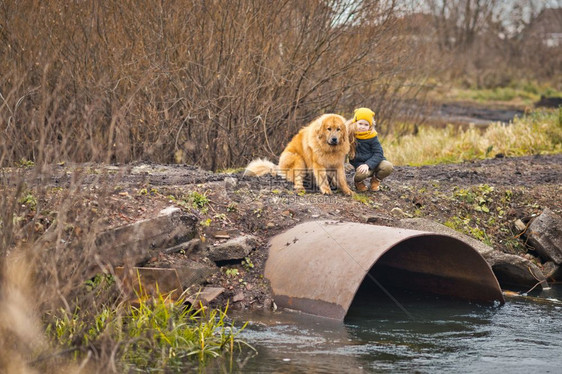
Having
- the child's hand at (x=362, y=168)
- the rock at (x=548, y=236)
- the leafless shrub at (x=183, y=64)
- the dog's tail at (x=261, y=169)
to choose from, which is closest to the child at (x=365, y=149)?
the child's hand at (x=362, y=168)

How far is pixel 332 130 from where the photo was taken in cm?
A: 822

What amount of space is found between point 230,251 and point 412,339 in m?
2.00

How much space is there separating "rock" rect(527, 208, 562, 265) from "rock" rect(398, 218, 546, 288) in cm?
47

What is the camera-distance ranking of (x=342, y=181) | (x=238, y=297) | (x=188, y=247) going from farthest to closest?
(x=342, y=181), (x=188, y=247), (x=238, y=297)

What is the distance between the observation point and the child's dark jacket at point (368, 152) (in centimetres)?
850

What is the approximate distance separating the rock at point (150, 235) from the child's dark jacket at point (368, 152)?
7.52 feet

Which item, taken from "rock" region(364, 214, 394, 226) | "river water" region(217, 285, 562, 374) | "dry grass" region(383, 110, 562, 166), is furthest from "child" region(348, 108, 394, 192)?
"dry grass" region(383, 110, 562, 166)

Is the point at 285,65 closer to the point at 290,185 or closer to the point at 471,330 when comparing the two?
the point at 290,185

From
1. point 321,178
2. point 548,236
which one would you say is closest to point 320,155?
point 321,178

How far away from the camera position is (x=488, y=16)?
3566cm

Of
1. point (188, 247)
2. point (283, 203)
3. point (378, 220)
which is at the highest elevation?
point (283, 203)

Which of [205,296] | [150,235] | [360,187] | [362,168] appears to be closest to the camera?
[205,296]

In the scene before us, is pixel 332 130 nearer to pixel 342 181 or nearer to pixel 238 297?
pixel 342 181

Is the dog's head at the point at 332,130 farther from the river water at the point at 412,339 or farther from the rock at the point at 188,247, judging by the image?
the rock at the point at 188,247
